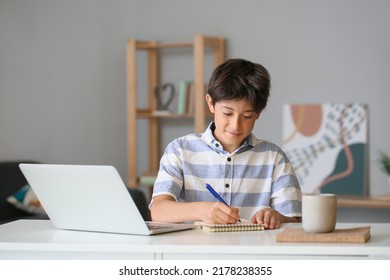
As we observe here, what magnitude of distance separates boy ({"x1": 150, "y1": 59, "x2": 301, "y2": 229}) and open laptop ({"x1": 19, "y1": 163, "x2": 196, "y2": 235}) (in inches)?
12.8

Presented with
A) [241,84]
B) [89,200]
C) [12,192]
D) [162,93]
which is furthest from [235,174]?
[162,93]

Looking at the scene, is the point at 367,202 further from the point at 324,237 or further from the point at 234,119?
the point at 324,237

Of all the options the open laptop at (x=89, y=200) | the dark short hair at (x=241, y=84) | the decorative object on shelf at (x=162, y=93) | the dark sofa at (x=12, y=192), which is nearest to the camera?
the open laptop at (x=89, y=200)

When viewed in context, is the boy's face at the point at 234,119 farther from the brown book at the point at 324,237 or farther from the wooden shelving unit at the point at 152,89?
the wooden shelving unit at the point at 152,89

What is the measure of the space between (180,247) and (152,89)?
3.91 m

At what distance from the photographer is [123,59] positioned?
5.89m

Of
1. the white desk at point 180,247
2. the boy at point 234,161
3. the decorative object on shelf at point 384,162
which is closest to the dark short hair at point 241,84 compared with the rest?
the boy at point 234,161

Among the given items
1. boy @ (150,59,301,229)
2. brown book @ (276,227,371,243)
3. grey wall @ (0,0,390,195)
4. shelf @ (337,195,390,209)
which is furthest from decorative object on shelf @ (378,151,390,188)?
brown book @ (276,227,371,243)

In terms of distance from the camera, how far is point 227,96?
2488 mm

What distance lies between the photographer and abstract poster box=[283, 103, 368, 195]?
5105 mm

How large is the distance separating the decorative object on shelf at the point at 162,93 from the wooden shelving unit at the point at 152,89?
0.05 metres

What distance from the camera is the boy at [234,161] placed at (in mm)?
2500

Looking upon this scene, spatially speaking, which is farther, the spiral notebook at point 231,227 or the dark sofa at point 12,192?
the dark sofa at point 12,192

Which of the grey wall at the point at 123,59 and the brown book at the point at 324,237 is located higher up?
the grey wall at the point at 123,59
